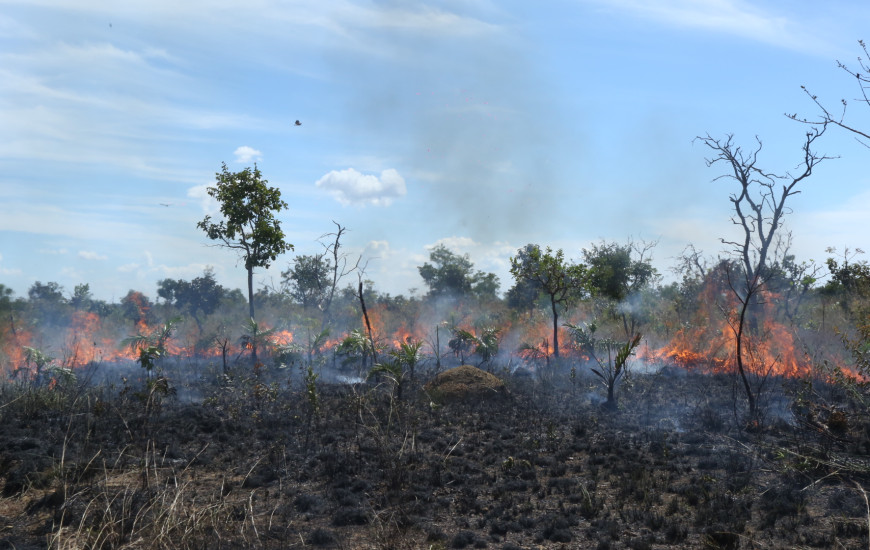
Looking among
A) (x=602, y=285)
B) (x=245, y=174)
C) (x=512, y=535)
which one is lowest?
(x=512, y=535)

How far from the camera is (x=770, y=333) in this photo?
26172mm

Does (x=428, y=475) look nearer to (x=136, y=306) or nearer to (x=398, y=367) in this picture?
(x=398, y=367)

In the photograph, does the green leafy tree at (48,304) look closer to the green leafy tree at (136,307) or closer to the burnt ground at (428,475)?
the green leafy tree at (136,307)

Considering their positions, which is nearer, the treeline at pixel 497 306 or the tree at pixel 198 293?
the treeline at pixel 497 306

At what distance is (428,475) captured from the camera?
12.1 metres

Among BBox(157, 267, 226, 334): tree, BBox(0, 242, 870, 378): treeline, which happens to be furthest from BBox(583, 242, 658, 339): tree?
BBox(157, 267, 226, 334): tree

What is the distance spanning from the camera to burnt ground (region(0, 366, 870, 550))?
29.3 ft

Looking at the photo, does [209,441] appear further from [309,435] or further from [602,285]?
[602,285]

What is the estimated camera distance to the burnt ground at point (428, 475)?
8.95 m

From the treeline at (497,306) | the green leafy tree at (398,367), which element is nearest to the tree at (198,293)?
the treeline at (497,306)

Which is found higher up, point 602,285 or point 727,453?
point 602,285

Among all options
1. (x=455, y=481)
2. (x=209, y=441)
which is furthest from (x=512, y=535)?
(x=209, y=441)

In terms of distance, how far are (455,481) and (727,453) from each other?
18.8 ft

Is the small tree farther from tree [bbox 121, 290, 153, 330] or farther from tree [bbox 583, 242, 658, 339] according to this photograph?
tree [bbox 121, 290, 153, 330]
